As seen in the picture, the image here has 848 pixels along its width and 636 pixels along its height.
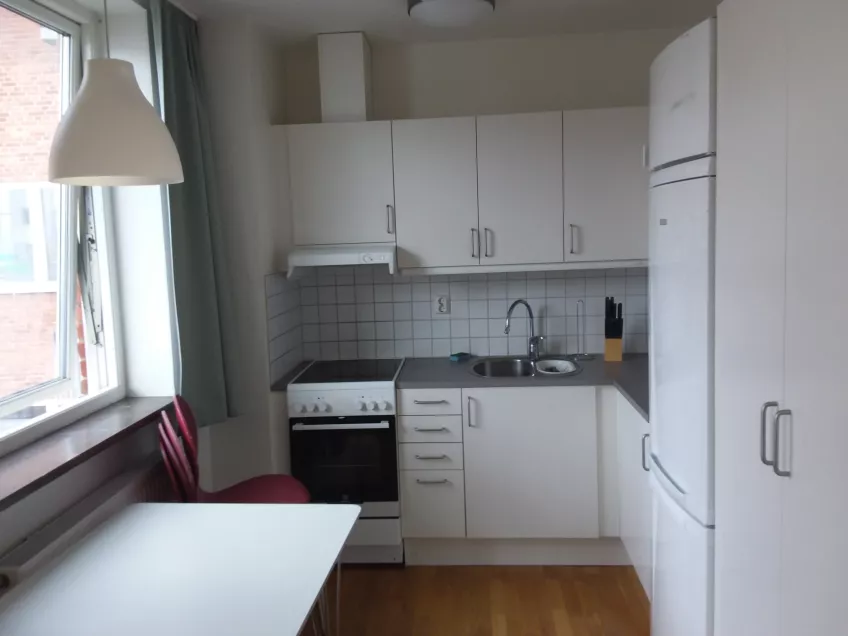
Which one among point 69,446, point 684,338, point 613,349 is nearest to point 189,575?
point 69,446

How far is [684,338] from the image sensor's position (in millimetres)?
2076

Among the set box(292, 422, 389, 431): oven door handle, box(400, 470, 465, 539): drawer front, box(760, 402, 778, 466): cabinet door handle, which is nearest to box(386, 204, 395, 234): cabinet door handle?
box(292, 422, 389, 431): oven door handle

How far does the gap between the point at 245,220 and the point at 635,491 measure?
206 cm

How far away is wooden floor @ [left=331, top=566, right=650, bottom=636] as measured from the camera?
114 inches

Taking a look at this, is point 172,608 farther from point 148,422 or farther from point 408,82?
point 408,82

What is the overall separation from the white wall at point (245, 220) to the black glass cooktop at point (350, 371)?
0.86ft

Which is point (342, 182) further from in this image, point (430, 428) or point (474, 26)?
point (430, 428)

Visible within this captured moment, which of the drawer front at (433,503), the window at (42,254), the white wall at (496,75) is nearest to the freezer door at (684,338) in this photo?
the drawer front at (433,503)

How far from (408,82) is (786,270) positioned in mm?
2641

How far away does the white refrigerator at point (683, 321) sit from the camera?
193 cm

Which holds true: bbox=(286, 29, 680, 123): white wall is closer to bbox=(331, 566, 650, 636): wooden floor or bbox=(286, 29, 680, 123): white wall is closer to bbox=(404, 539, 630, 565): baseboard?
bbox=(404, 539, 630, 565): baseboard

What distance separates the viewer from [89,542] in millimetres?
1937

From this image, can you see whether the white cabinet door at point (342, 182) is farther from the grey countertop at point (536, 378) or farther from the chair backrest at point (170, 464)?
the chair backrest at point (170, 464)

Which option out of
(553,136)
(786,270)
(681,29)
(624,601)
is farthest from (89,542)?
(681,29)
